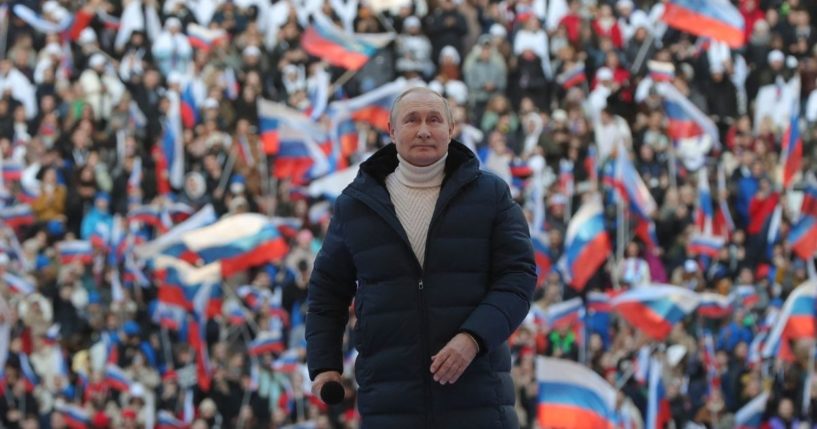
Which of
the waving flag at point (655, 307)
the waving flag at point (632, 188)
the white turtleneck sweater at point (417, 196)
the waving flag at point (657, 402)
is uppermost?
the white turtleneck sweater at point (417, 196)

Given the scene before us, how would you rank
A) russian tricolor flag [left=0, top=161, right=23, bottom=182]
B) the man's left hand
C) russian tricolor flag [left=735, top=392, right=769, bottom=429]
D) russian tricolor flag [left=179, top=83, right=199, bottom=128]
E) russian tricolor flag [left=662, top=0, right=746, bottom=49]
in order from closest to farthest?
the man's left hand, russian tricolor flag [left=735, top=392, right=769, bottom=429], russian tricolor flag [left=0, top=161, right=23, bottom=182], russian tricolor flag [left=179, top=83, right=199, bottom=128], russian tricolor flag [left=662, top=0, right=746, bottom=49]

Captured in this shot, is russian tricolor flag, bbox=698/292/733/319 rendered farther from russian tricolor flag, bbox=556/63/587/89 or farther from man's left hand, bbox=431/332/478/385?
man's left hand, bbox=431/332/478/385

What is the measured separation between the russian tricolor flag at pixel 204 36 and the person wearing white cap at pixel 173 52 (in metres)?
0.09

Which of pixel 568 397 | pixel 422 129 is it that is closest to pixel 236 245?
pixel 568 397

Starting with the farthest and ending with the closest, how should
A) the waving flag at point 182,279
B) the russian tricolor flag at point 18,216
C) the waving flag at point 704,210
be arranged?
the russian tricolor flag at point 18,216, the waving flag at point 704,210, the waving flag at point 182,279

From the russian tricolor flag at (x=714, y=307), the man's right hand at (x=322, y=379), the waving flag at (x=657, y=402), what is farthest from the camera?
the russian tricolor flag at (x=714, y=307)

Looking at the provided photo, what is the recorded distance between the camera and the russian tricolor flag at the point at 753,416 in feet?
56.2

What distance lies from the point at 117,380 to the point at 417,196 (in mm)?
12823

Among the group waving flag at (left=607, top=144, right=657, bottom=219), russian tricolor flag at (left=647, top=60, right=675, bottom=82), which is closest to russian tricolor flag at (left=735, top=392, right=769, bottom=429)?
waving flag at (left=607, top=144, right=657, bottom=219)

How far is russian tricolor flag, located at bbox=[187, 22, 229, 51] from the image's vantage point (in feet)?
70.2

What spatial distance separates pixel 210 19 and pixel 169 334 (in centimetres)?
507

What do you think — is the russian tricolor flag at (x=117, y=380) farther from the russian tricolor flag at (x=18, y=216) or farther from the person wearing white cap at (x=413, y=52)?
the person wearing white cap at (x=413, y=52)

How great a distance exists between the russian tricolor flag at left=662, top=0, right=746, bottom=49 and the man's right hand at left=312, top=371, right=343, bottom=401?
16.6 metres

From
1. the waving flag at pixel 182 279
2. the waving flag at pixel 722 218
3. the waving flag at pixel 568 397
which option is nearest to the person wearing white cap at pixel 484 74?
the waving flag at pixel 722 218
